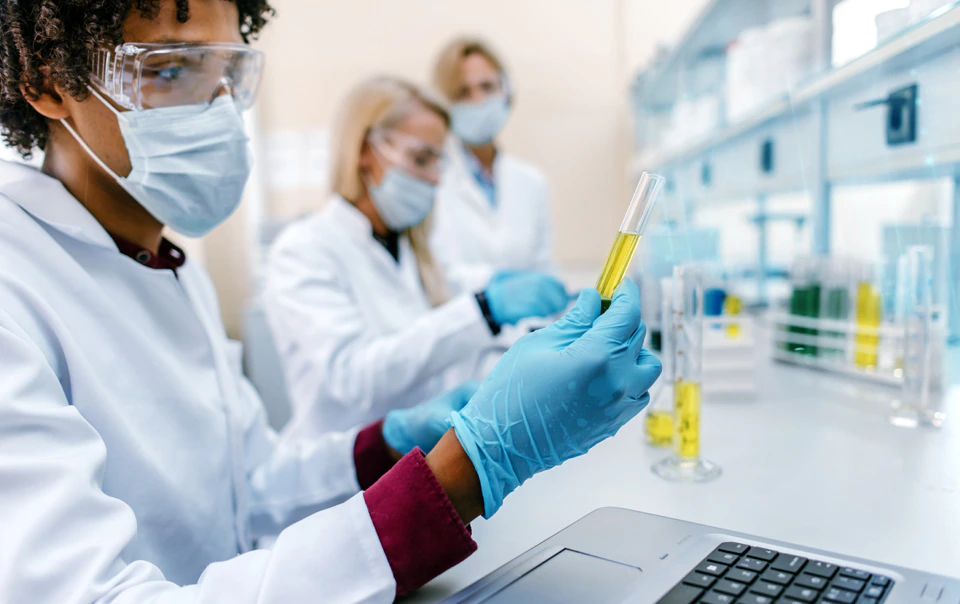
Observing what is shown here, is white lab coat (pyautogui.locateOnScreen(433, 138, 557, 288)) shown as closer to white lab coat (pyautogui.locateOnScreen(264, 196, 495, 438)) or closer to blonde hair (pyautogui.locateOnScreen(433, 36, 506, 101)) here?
blonde hair (pyautogui.locateOnScreen(433, 36, 506, 101))

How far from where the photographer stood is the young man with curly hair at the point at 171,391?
0.58 meters

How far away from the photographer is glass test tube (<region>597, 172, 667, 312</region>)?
70 cm

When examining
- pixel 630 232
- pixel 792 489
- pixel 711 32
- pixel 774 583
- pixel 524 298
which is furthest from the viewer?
pixel 711 32

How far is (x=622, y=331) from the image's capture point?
0.65 metres

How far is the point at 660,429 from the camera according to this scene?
3.44 feet

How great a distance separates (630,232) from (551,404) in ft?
0.72

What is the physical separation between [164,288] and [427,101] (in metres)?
1.08

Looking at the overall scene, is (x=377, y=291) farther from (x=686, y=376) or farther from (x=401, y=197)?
(x=686, y=376)

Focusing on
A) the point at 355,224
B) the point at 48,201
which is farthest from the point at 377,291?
the point at 48,201

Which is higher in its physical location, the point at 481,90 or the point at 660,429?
the point at 481,90

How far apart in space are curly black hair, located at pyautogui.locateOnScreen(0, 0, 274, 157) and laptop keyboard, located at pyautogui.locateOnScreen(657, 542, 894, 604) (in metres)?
0.89

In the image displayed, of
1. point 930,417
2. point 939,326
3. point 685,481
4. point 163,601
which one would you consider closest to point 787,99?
point 939,326

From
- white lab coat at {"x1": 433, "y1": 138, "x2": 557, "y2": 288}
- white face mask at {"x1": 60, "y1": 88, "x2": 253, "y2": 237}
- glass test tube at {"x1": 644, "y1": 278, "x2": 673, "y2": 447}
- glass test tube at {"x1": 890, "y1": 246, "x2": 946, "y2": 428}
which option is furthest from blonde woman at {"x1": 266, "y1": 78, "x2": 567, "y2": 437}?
white lab coat at {"x1": 433, "y1": 138, "x2": 557, "y2": 288}

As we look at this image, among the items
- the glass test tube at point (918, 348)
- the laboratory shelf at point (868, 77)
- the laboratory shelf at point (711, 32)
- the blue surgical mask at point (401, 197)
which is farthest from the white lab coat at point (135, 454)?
the laboratory shelf at point (711, 32)
